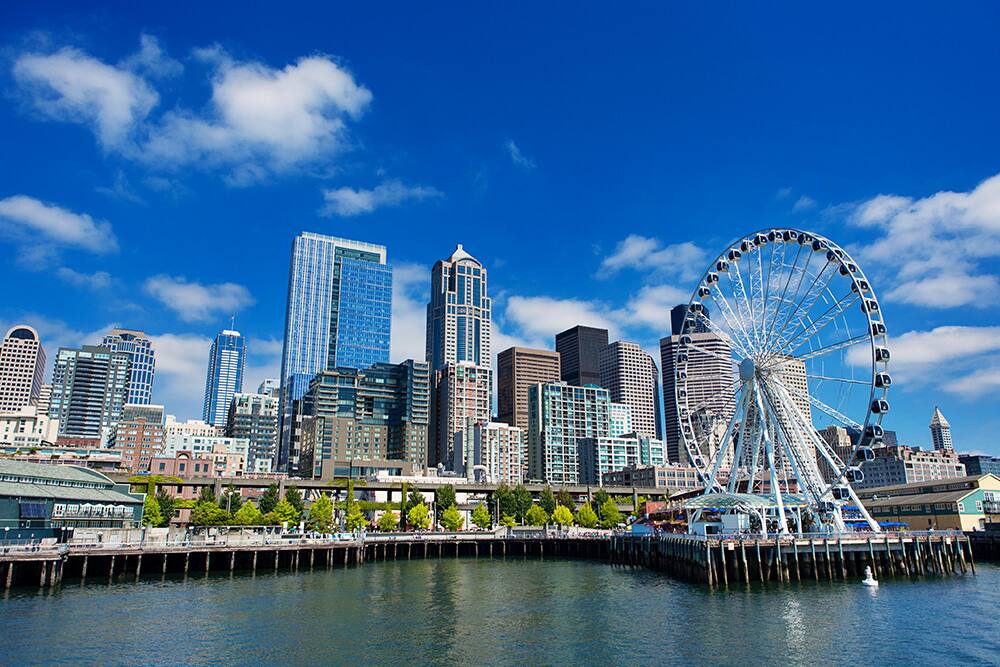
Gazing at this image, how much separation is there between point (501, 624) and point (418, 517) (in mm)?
91941

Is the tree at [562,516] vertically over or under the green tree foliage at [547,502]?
under

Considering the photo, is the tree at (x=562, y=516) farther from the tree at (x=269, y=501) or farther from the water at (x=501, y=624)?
the water at (x=501, y=624)

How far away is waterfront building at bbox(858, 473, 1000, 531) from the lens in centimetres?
11344

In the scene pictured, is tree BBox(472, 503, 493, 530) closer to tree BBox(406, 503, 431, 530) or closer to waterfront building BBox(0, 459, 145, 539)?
tree BBox(406, 503, 431, 530)

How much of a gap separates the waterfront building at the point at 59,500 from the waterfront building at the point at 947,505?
365 ft

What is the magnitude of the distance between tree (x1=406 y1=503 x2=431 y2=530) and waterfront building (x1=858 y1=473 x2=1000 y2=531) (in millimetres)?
81146

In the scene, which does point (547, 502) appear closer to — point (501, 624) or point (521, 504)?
point (521, 504)

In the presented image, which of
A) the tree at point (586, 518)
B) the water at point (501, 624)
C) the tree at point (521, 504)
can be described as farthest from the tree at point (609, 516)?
the water at point (501, 624)

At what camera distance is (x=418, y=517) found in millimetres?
144750

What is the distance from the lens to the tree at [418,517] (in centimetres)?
14438

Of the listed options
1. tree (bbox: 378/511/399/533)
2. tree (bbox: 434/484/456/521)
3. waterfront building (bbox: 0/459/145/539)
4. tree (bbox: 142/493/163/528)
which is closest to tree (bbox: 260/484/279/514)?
tree (bbox: 378/511/399/533)

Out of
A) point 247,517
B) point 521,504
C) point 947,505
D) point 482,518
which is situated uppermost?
point 521,504

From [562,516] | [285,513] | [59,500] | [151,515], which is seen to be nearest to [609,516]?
[562,516]

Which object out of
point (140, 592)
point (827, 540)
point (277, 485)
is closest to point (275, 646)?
point (140, 592)
